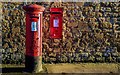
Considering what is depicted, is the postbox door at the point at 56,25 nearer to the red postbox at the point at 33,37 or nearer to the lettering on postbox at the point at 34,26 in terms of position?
the red postbox at the point at 33,37

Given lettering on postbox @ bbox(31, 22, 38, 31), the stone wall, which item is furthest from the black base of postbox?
the stone wall

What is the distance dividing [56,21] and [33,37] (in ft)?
2.89

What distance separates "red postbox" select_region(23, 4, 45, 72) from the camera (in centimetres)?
629

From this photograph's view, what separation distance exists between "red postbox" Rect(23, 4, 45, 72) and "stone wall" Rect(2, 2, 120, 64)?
745 millimetres

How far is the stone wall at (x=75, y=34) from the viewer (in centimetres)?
711

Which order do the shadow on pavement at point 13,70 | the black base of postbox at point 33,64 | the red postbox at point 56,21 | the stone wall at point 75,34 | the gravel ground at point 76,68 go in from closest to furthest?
the black base of postbox at point 33,64 → the shadow on pavement at point 13,70 → the gravel ground at point 76,68 → the red postbox at point 56,21 → the stone wall at point 75,34

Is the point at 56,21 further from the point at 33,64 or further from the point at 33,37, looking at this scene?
the point at 33,64

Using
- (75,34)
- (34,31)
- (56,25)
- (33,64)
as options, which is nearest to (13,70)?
(33,64)

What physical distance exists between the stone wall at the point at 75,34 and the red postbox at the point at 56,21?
0.15m

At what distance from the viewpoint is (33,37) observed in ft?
20.9

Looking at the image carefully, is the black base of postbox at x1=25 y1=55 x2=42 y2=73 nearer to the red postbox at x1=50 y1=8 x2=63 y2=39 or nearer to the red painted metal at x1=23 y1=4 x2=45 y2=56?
the red painted metal at x1=23 y1=4 x2=45 y2=56

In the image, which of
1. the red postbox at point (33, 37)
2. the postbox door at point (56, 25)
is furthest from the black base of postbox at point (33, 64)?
the postbox door at point (56, 25)

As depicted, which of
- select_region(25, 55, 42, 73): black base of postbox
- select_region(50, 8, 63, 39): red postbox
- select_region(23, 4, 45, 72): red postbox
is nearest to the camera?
select_region(23, 4, 45, 72): red postbox

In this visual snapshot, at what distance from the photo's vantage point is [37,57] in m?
6.46
